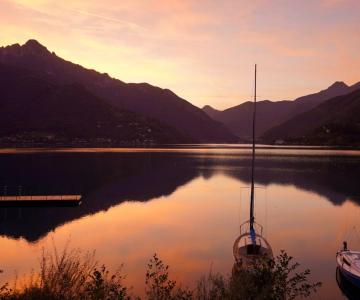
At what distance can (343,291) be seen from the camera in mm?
29766

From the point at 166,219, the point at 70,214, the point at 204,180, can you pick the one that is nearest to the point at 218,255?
the point at 166,219

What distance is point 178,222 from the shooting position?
191ft

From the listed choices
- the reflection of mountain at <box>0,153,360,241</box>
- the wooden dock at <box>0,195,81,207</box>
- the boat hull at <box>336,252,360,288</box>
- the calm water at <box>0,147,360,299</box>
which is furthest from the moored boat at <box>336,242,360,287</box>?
the wooden dock at <box>0,195,81,207</box>

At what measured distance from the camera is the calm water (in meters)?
37.7

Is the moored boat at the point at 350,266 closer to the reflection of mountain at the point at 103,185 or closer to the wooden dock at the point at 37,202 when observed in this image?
the reflection of mountain at the point at 103,185

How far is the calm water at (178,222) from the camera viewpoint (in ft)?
124

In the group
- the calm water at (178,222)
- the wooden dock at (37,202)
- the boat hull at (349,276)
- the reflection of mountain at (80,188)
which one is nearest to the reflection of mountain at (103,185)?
the reflection of mountain at (80,188)

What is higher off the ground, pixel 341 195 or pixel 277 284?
pixel 277 284

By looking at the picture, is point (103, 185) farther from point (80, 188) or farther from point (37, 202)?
point (37, 202)

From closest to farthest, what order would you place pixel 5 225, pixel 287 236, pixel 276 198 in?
pixel 287 236 → pixel 5 225 → pixel 276 198

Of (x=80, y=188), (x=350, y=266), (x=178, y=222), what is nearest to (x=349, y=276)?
(x=350, y=266)

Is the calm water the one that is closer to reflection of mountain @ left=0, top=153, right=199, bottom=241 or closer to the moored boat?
reflection of mountain @ left=0, top=153, right=199, bottom=241

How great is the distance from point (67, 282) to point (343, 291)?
22.6 m

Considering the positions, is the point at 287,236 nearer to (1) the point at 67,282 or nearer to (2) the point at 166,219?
(2) the point at 166,219
